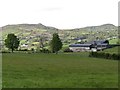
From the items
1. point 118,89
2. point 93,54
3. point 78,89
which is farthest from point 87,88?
point 93,54

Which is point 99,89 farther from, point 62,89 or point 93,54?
point 93,54

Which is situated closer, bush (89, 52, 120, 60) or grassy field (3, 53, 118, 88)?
grassy field (3, 53, 118, 88)

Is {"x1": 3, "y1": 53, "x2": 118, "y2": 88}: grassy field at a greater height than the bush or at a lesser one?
greater

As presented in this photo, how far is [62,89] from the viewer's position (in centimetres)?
3347

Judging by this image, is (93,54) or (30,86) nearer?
(30,86)

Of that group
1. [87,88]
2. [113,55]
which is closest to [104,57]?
[113,55]

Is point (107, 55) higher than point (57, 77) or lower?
lower

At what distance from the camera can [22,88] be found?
33750 mm

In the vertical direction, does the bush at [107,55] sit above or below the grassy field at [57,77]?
below

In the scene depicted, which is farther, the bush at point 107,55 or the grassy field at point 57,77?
the bush at point 107,55

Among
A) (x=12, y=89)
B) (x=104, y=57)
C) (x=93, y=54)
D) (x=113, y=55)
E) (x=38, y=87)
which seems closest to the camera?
(x=12, y=89)

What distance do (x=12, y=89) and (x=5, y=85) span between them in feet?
9.73

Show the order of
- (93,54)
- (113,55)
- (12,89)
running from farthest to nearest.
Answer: (93,54) < (113,55) < (12,89)

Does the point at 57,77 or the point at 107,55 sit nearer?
the point at 57,77
